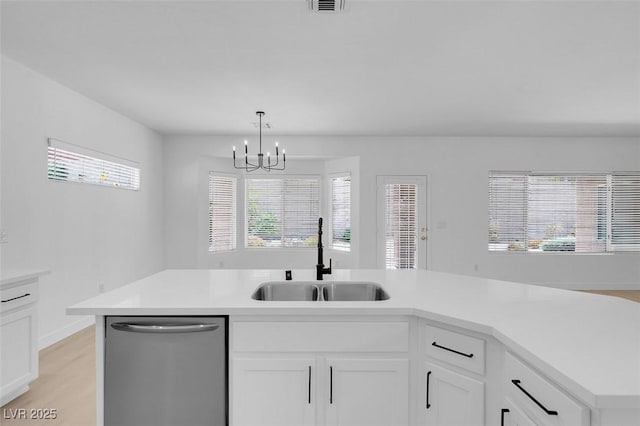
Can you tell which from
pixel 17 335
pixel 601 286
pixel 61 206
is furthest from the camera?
pixel 601 286

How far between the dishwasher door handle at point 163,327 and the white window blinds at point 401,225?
15.9 ft

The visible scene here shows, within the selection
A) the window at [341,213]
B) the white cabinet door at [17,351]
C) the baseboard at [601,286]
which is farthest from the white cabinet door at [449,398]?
the baseboard at [601,286]

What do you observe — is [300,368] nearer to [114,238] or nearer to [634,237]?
[114,238]

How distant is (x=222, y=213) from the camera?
251 inches

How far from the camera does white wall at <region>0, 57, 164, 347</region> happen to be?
10.0 ft

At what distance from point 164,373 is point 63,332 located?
2958 millimetres

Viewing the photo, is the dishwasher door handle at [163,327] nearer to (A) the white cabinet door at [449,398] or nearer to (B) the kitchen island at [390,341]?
(B) the kitchen island at [390,341]

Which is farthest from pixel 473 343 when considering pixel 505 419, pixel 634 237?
pixel 634 237

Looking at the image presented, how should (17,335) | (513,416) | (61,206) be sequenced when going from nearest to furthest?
(513,416), (17,335), (61,206)

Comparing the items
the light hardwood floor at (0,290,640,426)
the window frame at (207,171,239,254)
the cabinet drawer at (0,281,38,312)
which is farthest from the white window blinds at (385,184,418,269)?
the cabinet drawer at (0,281,38,312)

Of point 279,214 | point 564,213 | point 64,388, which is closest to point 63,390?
point 64,388

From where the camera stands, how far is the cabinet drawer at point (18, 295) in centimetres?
218

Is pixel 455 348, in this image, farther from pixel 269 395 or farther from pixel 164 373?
pixel 164 373

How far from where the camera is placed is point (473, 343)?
1.34 meters
